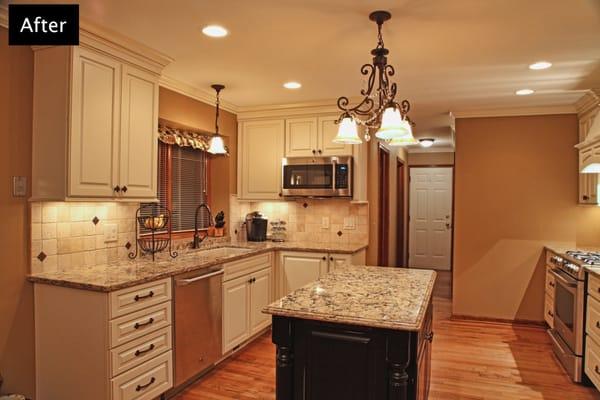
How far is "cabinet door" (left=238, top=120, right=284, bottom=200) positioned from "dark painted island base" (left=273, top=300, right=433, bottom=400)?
9.02ft

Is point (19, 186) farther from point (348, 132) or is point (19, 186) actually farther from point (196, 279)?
point (348, 132)

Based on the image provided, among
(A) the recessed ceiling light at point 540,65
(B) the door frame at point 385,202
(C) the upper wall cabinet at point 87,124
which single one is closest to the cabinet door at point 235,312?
(C) the upper wall cabinet at point 87,124

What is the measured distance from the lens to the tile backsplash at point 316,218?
4480 mm

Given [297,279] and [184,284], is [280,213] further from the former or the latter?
[184,284]

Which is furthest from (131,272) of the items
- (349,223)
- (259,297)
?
(349,223)

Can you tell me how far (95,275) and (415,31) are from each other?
2471mm

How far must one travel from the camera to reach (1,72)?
2.34m

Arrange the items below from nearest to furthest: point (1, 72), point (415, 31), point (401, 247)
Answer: point (1, 72) → point (415, 31) → point (401, 247)

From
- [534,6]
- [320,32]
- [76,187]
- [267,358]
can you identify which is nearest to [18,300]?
[76,187]

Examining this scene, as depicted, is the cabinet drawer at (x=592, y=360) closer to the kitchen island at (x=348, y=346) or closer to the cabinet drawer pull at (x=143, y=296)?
the kitchen island at (x=348, y=346)

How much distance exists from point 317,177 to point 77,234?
92.2 inches

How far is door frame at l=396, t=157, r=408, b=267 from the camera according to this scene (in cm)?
732

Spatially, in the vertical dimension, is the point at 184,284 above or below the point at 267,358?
above

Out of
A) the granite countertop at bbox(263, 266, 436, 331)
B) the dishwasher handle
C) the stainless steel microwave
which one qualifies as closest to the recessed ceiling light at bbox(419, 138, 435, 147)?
the stainless steel microwave
